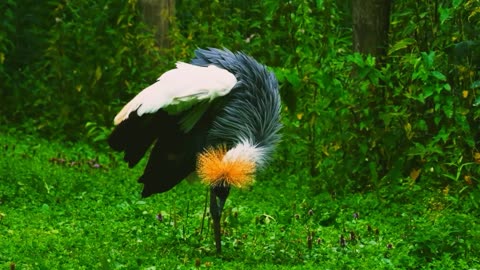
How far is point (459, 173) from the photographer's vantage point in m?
7.81

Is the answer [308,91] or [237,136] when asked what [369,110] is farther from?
[237,136]

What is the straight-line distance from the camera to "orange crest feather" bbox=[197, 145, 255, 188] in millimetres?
6543

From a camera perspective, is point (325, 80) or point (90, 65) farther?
point (90, 65)

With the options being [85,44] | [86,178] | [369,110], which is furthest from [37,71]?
[369,110]

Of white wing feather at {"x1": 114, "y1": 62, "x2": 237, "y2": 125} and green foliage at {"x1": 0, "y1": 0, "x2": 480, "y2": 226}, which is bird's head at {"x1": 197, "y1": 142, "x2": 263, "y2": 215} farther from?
green foliage at {"x1": 0, "y1": 0, "x2": 480, "y2": 226}

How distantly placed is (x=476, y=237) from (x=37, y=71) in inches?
274

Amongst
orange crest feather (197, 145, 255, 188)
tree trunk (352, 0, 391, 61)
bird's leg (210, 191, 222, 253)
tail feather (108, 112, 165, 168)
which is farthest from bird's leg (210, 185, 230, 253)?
tree trunk (352, 0, 391, 61)

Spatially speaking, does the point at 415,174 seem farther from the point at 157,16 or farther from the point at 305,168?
the point at 157,16

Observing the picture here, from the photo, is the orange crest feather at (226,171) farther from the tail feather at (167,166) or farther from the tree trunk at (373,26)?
the tree trunk at (373,26)

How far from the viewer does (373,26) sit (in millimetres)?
9531

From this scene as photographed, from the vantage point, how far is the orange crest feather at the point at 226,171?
654 cm

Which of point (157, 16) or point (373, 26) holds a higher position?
point (373, 26)

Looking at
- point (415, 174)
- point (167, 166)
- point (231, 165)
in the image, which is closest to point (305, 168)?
point (415, 174)

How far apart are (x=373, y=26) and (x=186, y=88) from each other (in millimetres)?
3387
